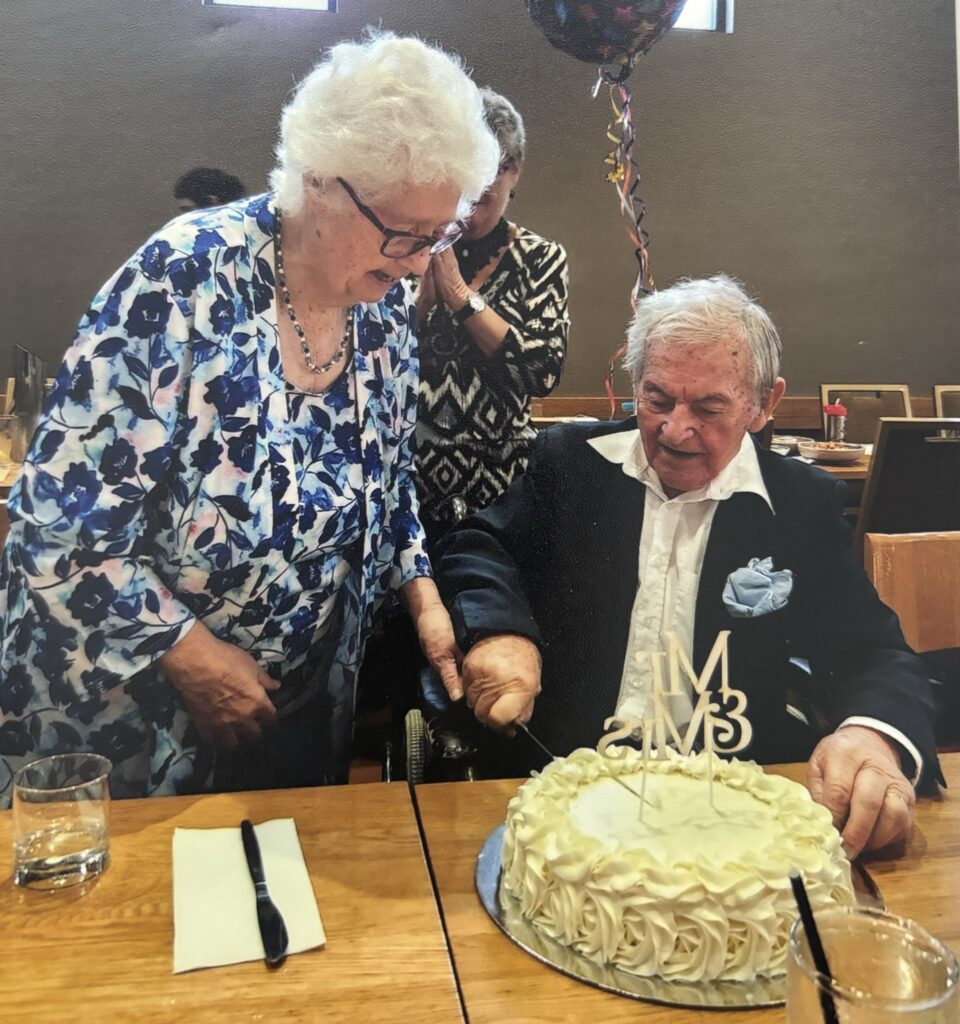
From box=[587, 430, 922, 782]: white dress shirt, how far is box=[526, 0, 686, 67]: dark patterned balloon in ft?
2.08

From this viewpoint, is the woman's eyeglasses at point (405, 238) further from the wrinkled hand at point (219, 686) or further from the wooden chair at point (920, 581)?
the wooden chair at point (920, 581)

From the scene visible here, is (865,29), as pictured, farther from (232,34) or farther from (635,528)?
(232,34)

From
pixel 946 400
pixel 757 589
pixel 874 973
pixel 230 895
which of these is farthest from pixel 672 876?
pixel 946 400

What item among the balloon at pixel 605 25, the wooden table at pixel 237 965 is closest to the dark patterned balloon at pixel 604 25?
the balloon at pixel 605 25

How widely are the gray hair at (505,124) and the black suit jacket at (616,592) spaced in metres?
0.46

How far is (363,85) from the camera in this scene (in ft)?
4.57

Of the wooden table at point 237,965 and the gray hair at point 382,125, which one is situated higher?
the gray hair at point 382,125

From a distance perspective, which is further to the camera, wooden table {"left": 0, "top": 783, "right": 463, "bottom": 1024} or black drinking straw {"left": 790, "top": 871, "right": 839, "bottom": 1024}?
wooden table {"left": 0, "top": 783, "right": 463, "bottom": 1024}

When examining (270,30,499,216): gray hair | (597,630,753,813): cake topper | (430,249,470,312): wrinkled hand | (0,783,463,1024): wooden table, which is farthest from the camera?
(430,249,470,312): wrinkled hand

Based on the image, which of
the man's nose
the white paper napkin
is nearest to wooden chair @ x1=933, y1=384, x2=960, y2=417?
the man's nose

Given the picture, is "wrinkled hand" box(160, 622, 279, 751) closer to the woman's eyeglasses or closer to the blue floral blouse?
the blue floral blouse

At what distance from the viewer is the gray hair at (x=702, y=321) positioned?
60.9 inches

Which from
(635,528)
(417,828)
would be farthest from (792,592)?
(417,828)

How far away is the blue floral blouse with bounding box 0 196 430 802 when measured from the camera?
133 centimetres
